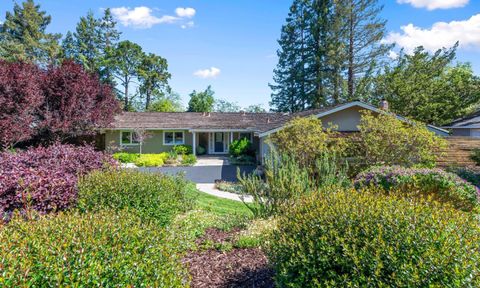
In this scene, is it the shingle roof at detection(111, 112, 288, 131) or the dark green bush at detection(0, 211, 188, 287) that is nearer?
the dark green bush at detection(0, 211, 188, 287)

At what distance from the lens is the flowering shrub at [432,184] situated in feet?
25.2

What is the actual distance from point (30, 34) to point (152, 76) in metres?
16.8

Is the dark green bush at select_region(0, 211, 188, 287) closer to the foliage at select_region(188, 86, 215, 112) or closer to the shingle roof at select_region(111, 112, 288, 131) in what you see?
the shingle roof at select_region(111, 112, 288, 131)

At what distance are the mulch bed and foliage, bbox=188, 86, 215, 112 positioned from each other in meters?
42.0

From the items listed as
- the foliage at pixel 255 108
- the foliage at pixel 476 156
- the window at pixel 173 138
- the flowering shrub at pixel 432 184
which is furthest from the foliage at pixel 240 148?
the foliage at pixel 255 108

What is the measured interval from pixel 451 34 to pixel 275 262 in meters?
35.2

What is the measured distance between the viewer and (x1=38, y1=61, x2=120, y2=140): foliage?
16031 millimetres

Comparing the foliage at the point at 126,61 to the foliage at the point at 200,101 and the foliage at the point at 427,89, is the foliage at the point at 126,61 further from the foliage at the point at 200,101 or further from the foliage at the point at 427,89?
the foliage at the point at 427,89

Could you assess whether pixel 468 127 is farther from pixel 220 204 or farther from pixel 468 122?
pixel 220 204

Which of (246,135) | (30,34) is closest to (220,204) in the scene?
(246,135)

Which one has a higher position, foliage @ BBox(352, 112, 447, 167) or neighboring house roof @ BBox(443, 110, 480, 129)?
neighboring house roof @ BBox(443, 110, 480, 129)

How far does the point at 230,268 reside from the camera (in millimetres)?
4633

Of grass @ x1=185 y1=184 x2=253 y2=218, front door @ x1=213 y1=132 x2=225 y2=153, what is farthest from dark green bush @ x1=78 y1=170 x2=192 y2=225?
front door @ x1=213 y1=132 x2=225 y2=153

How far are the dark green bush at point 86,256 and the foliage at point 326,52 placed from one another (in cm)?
3223
